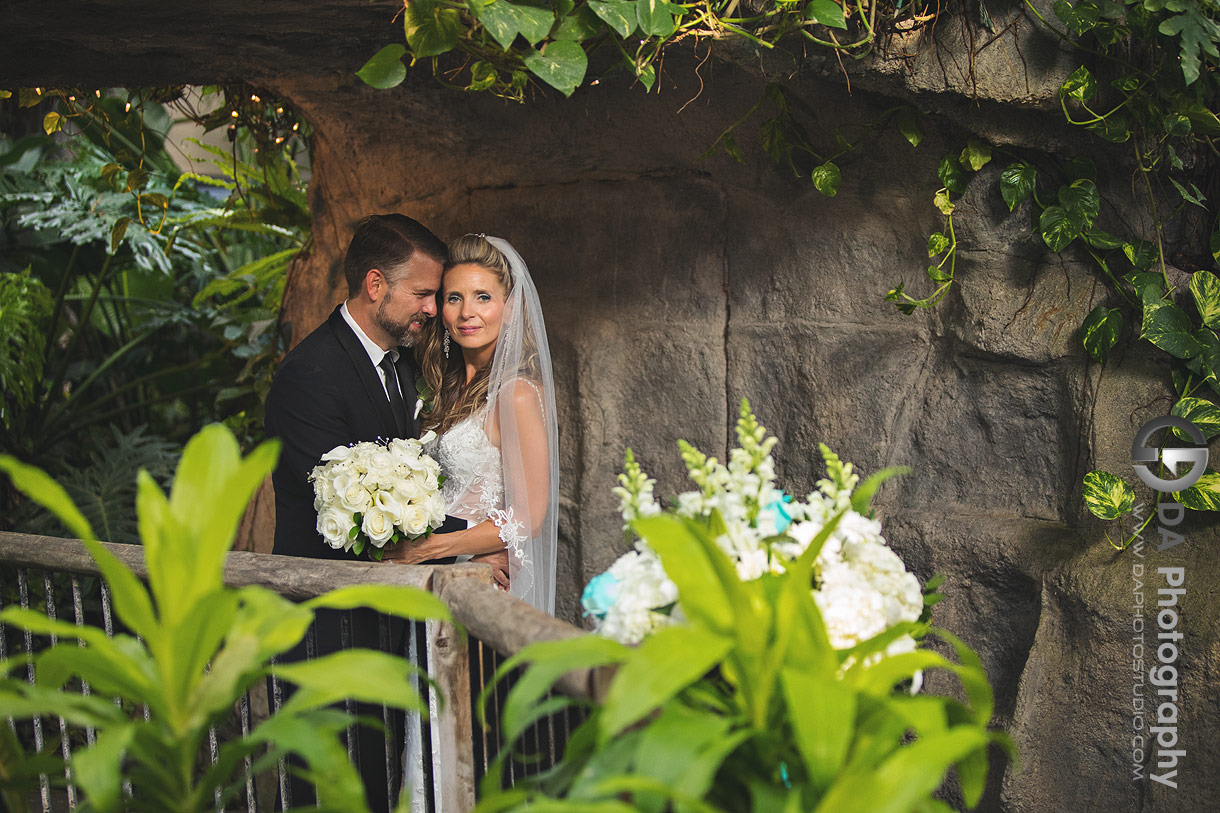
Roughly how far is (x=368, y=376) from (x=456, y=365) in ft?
1.16

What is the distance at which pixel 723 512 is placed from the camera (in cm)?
150

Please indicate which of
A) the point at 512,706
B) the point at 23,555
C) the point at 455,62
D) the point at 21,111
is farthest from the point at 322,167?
the point at 512,706

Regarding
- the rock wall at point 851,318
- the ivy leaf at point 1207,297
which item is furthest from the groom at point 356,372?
the ivy leaf at point 1207,297

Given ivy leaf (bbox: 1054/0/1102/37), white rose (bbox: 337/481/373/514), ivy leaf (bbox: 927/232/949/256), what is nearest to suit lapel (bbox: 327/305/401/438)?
white rose (bbox: 337/481/373/514)

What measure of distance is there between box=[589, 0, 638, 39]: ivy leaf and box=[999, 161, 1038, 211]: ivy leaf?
1.22m

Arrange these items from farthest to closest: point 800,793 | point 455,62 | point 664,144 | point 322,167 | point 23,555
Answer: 1. point 322,167
2. point 664,144
3. point 455,62
4. point 23,555
5. point 800,793

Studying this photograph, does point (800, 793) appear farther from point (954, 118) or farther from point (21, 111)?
point (21, 111)

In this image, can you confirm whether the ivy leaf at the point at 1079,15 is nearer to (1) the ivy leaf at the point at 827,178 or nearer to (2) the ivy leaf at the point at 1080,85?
(2) the ivy leaf at the point at 1080,85

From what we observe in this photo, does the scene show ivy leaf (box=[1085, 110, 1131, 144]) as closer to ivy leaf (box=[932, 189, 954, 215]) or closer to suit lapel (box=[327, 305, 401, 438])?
ivy leaf (box=[932, 189, 954, 215])

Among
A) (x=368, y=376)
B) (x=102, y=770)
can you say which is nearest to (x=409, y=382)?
(x=368, y=376)

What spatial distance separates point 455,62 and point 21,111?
162 inches

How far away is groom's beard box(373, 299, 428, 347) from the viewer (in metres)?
3.07

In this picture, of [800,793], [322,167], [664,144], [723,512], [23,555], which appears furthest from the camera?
[322,167]

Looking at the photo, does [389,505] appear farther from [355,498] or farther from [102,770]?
[102,770]
